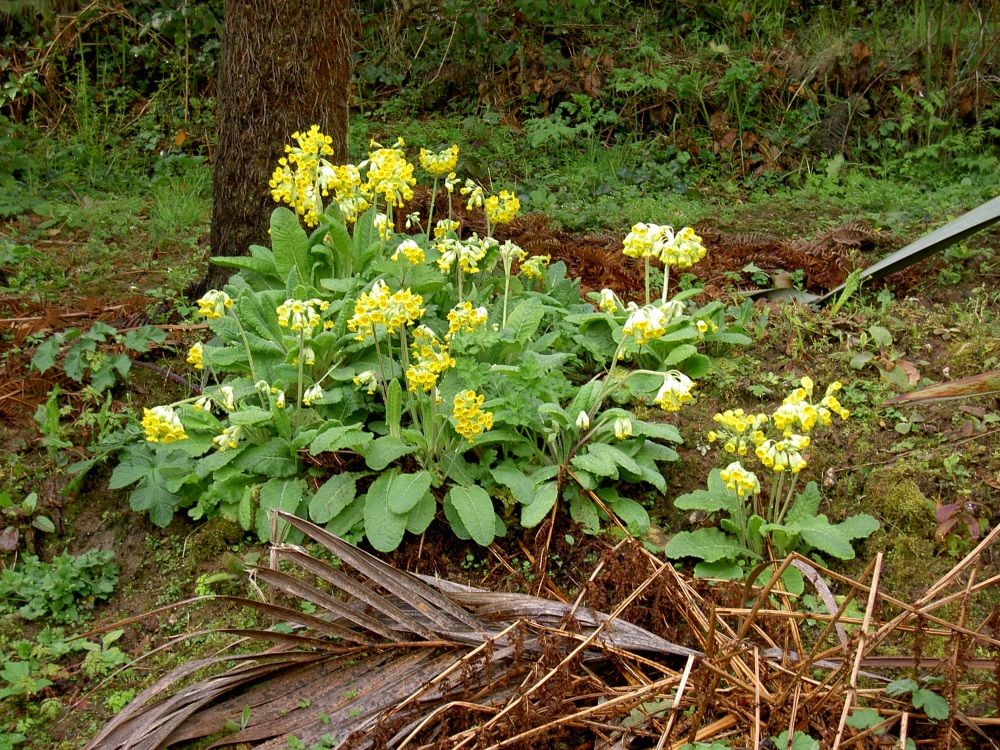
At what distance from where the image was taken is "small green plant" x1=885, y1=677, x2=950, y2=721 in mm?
2270

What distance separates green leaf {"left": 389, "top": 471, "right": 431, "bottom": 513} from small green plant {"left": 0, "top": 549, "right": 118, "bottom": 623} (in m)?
1.06

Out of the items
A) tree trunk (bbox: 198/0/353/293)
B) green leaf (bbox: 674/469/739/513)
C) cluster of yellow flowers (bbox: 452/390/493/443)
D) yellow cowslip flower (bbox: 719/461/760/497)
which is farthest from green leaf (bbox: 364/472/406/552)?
tree trunk (bbox: 198/0/353/293)

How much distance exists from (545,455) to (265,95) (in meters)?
2.23

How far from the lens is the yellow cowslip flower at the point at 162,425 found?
9.50 feet

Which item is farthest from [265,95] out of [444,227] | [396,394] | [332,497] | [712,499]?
[712,499]

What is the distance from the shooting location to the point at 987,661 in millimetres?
2326

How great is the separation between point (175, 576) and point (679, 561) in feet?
5.84

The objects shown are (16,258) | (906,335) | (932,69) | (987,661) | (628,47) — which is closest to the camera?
(987,661)

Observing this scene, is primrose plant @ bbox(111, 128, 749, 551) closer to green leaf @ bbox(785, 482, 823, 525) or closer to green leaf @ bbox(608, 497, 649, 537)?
green leaf @ bbox(608, 497, 649, 537)

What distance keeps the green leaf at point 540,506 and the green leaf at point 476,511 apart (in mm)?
32

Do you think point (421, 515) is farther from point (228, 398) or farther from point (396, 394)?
point (228, 398)

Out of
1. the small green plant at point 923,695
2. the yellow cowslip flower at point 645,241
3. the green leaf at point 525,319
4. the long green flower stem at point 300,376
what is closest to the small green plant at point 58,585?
the long green flower stem at point 300,376

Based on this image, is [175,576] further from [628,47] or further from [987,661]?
[628,47]

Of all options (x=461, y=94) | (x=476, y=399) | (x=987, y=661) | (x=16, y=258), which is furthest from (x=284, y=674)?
(x=461, y=94)
